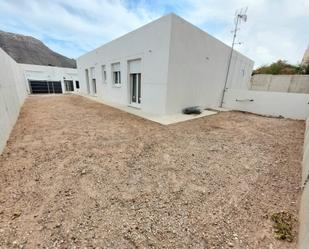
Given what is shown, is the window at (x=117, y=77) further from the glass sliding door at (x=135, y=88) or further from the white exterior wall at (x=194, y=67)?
the white exterior wall at (x=194, y=67)

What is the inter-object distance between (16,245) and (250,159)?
147 inches

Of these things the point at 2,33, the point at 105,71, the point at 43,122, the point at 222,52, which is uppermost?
the point at 2,33

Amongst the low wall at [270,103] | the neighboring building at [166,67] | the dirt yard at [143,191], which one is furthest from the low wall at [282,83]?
the dirt yard at [143,191]

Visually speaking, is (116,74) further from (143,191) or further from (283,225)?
(283,225)

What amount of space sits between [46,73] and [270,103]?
79.7 ft

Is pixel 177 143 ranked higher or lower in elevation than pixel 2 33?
lower

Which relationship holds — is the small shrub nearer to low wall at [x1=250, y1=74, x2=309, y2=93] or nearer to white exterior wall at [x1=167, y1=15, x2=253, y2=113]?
white exterior wall at [x1=167, y1=15, x2=253, y2=113]

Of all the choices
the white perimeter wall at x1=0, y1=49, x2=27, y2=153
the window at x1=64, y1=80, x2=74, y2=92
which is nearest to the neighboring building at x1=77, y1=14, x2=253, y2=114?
the white perimeter wall at x1=0, y1=49, x2=27, y2=153

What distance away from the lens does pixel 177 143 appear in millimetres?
3670

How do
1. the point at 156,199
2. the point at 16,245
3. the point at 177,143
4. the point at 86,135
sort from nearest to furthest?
the point at 16,245 < the point at 156,199 < the point at 177,143 < the point at 86,135

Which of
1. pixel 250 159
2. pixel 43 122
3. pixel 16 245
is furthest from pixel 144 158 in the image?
pixel 43 122

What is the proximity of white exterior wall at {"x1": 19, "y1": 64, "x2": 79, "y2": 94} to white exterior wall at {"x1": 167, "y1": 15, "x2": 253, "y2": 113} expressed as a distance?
62.6ft

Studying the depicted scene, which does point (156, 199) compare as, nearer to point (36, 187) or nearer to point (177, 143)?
point (36, 187)

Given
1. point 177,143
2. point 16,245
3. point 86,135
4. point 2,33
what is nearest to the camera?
point 16,245
